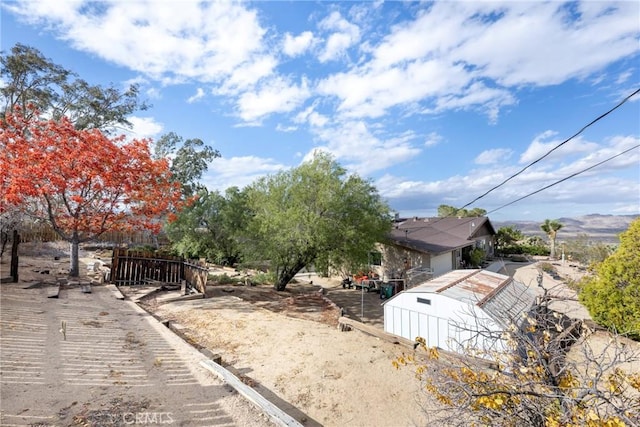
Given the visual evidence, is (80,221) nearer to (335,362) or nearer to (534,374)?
(335,362)

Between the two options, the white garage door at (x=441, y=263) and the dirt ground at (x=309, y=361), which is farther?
the white garage door at (x=441, y=263)

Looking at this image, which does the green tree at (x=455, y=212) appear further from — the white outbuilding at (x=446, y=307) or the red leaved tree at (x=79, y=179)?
the red leaved tree at (x=79, y=179)

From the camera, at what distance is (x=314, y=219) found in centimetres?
1435

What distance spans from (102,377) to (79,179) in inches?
386

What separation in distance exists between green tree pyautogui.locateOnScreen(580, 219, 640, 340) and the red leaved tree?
1653cm

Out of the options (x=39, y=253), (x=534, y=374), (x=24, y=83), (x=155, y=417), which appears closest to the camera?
(x=534, y=374)

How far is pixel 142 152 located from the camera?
12922 mm

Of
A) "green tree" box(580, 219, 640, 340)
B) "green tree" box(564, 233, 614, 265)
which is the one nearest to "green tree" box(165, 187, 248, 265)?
"green tree" box(580, 219, 640, 340)

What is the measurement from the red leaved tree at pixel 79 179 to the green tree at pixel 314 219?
14.7 ft

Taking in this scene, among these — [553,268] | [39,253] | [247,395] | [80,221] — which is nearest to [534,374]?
[247,395]

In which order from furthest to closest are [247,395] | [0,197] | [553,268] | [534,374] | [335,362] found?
[553,268] → [0,197] → [335,362] → [247,395] → [534,374]

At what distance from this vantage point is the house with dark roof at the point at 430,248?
766 inches

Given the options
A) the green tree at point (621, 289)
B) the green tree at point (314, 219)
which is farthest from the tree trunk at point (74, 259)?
the green tree at point (621, 289)

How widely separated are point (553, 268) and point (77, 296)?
28.8 meters
